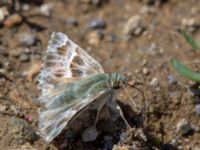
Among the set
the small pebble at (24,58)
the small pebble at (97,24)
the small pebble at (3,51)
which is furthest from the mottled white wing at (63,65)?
the small pebble at (97,24)

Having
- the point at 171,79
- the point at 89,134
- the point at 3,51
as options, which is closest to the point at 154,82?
the point at 171,79

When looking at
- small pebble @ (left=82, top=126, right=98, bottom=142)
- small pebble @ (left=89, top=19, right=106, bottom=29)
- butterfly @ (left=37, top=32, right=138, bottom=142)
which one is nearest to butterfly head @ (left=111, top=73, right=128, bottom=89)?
butterfly @ (left=37, top=32, right=138, bottom=142)

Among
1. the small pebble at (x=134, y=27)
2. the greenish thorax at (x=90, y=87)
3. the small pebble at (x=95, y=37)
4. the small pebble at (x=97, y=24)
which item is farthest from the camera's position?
the small pebble at (x=97, y=24)

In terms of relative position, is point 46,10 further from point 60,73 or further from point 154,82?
point 154,82

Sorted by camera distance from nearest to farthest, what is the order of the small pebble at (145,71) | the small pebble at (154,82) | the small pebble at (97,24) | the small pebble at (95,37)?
the small pebble at (154,82) < the small pebble at (145,71) < the small pebble at (95,37) < the small pebble at (97,24)

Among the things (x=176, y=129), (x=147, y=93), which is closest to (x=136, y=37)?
(x=147, y=93)

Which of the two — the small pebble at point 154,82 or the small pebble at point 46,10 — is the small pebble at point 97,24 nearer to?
the small pebble at point 46,10

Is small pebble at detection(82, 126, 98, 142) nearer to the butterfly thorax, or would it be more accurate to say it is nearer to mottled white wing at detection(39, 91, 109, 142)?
mottled white wing at detection(39, 91, 109, 142)

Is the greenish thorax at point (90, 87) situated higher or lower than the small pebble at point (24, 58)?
lower
